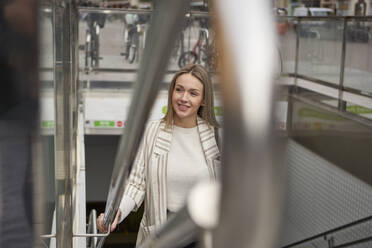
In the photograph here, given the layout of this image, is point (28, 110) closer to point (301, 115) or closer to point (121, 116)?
point (121, 116)

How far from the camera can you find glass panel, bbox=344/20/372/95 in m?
6.27

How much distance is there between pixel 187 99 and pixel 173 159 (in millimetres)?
292

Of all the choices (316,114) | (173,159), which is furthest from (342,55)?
(173,159)

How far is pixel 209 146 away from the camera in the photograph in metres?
2.28

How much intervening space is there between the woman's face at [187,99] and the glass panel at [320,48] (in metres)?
4.99

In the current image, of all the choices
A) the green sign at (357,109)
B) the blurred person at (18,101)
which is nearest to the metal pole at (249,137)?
the blurred person at (18,101)

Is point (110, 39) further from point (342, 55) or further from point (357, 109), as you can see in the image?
point (357, 109)

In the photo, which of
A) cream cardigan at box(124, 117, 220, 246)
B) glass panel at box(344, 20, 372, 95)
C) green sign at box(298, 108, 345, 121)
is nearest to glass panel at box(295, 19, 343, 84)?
glass panel at box(344, 20, 372, 95)

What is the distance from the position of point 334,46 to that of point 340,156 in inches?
63.2

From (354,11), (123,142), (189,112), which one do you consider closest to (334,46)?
(354,11)

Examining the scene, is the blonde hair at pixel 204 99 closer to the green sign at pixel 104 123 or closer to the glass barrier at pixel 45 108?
the glass barrier at pixel 45 108

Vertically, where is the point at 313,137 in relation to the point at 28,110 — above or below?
below

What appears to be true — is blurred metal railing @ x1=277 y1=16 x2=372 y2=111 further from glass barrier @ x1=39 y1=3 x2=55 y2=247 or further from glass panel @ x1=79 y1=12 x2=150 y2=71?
glass barrier @ x1=39 y1=3 x2=55 y2=247

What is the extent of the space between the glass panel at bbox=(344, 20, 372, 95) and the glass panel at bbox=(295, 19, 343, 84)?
249 mm
